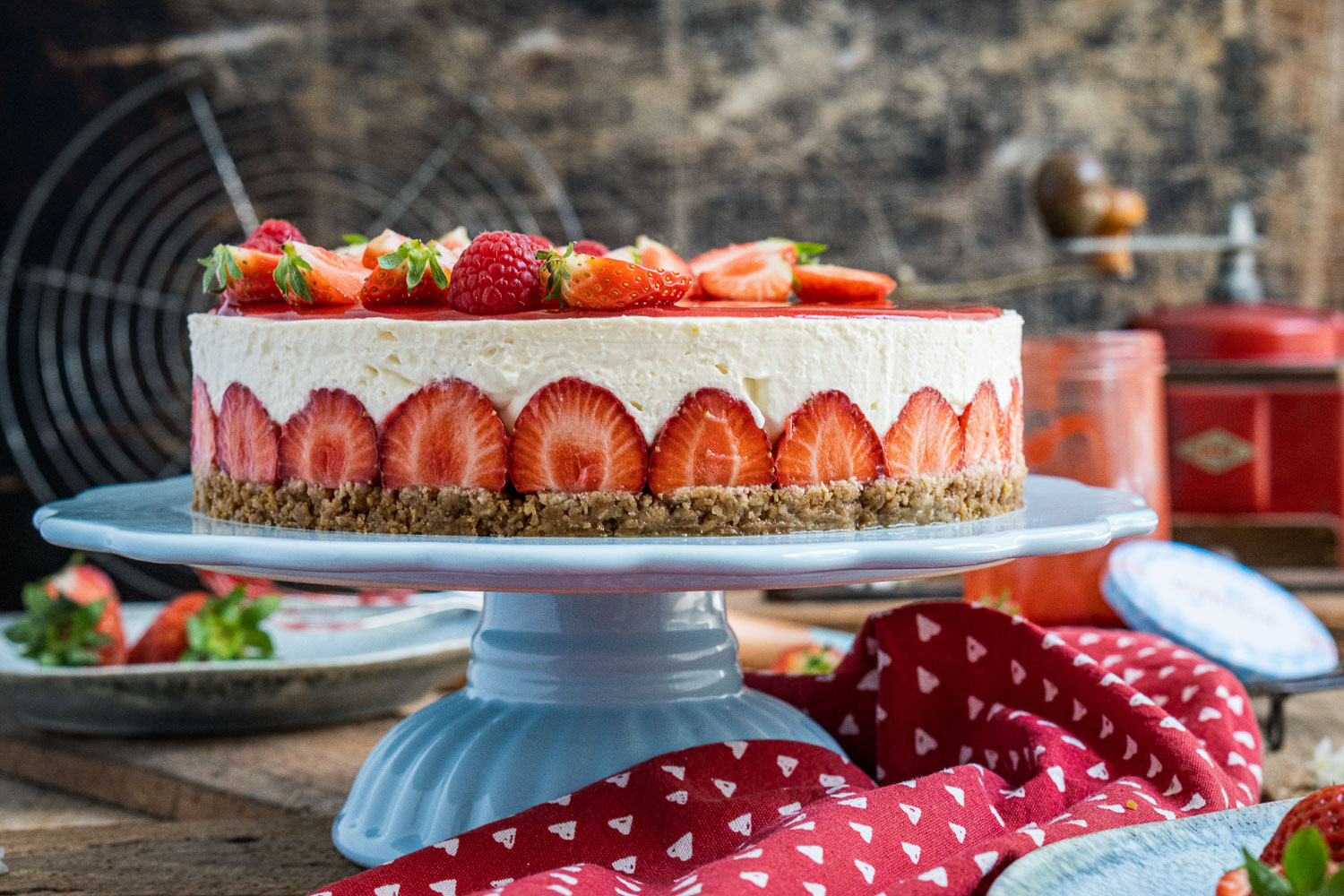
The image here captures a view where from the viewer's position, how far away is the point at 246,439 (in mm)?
968

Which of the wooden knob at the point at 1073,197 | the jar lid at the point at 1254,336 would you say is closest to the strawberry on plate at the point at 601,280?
the wooden knob at the point at 1073,197

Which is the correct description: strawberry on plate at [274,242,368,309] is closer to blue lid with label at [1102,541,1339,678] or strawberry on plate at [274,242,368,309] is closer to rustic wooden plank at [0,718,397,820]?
rustic wooden plank at [0,718,397,820]

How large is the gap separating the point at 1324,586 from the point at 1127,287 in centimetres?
138

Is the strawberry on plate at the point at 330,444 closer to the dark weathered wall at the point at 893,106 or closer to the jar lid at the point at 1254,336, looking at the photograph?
the jar lid at the point at 1254,336

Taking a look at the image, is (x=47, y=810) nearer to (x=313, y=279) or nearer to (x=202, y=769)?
(x=202, y=769)

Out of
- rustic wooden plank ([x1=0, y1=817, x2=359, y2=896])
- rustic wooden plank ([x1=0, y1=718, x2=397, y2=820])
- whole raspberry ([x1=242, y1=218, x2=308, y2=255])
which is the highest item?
whole raspberry ([x1=242, y1=218, x2=308, y2=255])

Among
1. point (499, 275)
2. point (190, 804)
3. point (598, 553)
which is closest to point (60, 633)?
point (190, 804)

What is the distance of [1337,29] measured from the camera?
9.64 ft

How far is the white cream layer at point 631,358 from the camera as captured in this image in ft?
2.80

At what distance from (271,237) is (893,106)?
232 centimetres

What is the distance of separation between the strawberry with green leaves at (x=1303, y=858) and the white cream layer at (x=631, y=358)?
398 millimetres

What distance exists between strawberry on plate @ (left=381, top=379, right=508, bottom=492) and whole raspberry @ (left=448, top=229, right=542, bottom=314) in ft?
0.18

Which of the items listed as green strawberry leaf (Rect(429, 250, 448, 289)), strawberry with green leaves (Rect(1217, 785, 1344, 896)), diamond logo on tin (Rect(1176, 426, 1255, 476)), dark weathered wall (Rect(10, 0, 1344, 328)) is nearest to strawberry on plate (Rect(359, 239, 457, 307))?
green strawberry leaf (Rect(429, 250, 448, 289))

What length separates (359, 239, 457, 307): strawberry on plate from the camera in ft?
2.97
